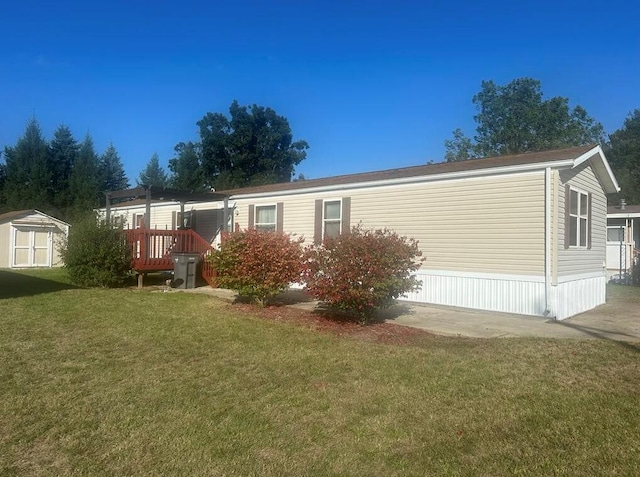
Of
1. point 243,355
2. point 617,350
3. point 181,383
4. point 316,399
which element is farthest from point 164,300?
point 617,350

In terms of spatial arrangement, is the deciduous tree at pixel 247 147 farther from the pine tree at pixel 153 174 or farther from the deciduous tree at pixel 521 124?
the deciduous tree at pixel 521 124

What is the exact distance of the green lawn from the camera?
306 cm

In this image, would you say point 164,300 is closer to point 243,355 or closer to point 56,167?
point 243,355

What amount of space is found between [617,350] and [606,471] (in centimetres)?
356

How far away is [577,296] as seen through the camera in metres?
9.67

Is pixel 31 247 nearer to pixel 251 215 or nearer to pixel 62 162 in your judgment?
pixel 251 215

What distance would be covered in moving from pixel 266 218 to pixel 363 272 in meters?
6.88

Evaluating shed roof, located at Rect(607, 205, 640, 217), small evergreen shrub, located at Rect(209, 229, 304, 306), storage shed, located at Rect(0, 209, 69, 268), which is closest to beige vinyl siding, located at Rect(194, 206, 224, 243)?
small evergreen shrub, located at Rect(209, 229, 304, 306)

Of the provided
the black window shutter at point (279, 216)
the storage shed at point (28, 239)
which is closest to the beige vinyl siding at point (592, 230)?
the black window shutter at point (279, 216)

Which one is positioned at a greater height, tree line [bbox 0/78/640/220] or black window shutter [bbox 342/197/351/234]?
tree line [bbox 0/78/640/220]

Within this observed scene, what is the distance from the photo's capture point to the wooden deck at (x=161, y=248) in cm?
1236

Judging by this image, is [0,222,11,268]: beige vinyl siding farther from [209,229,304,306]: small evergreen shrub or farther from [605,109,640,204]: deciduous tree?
[605,109,640,204]: deciduous tree

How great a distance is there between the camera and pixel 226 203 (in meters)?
14.4

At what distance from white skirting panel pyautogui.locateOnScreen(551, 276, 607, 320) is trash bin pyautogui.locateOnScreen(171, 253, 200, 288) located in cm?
841
